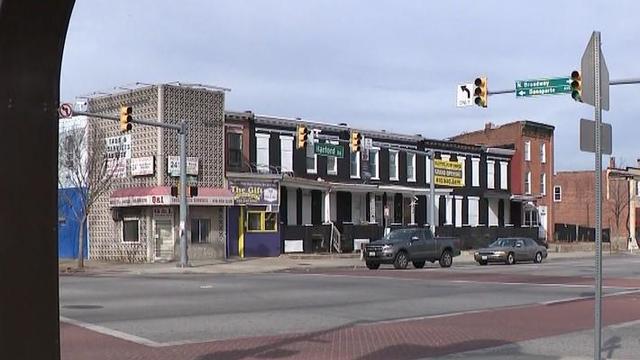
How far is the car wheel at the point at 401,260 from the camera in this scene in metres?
32.7

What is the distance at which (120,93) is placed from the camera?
4019cm

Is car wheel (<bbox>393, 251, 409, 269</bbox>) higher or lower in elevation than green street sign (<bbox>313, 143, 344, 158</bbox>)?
lower

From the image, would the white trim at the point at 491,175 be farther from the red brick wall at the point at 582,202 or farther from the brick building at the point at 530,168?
the red brick wall at the point at 582,202

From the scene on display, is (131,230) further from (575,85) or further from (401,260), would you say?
(575,85)

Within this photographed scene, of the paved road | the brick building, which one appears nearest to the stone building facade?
the paved road

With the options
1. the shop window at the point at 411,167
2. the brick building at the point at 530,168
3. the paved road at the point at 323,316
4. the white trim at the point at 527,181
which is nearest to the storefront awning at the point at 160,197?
the paved road at the point at 323,316

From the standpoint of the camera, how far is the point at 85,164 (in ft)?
126

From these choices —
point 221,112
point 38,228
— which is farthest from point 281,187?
point 38,228

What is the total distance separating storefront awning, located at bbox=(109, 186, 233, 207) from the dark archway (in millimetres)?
32683

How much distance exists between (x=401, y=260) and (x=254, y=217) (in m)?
10.9

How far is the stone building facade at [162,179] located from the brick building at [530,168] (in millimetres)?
28337

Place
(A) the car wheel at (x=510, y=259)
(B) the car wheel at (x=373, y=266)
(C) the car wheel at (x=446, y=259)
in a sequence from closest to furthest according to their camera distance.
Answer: (B) the car wheel at (x=373, y=266), (C) the car wheel at (x=446, y=259), (A) the car wheel at (x=510, y=259)

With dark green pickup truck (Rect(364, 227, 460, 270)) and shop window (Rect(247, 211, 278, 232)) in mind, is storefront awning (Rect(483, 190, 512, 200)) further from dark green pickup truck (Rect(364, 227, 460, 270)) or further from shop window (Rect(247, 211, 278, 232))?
dark green pickup truck (Rect(364, 227, 460, 270))

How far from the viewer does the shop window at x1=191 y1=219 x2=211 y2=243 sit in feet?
128
